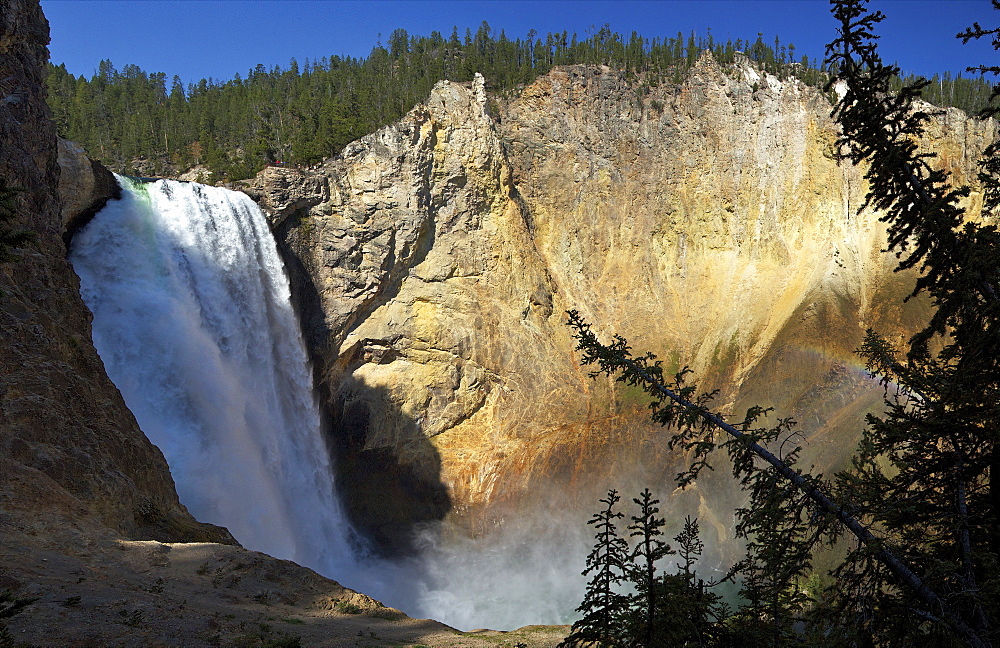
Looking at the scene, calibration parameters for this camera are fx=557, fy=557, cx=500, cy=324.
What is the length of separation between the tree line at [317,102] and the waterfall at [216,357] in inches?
306

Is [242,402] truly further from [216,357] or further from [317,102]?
[317,102]

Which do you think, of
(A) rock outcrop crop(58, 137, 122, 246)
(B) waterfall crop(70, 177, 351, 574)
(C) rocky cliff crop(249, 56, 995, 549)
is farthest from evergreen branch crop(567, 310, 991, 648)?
(C) rocky cliff crop(249, 56, 995, 549)

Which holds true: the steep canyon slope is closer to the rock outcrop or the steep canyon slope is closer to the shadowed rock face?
the shadowed rock face

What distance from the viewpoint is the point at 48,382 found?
12.8 metres

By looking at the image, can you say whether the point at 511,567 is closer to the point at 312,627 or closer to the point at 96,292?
the point at 312,627

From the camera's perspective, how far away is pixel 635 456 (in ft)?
104

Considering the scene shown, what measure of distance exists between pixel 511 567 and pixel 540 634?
1362 centimetres

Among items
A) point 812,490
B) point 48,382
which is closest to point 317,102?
point 48,382

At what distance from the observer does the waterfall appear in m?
19.7

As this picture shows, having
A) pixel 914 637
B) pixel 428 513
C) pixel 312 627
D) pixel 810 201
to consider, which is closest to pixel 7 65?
pixel 312 627

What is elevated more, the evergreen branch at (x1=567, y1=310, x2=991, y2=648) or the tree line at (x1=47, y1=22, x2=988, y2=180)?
the tree line at (x1=47, y1=22, x2=988, y2=180)

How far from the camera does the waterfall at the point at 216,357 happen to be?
19734 millimetres

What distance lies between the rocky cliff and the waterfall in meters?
2.74

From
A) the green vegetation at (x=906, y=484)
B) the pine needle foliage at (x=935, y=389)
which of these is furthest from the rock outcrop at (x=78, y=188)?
the pine needle foliage at (x=935, y=389)
